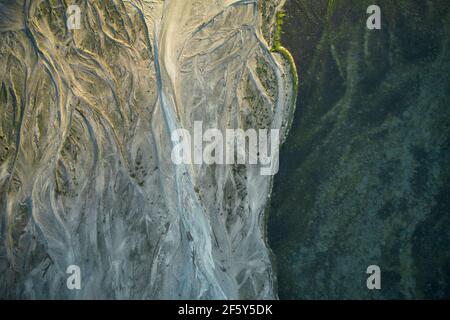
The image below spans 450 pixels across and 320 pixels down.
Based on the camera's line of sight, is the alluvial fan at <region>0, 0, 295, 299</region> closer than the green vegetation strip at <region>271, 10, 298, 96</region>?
Yes

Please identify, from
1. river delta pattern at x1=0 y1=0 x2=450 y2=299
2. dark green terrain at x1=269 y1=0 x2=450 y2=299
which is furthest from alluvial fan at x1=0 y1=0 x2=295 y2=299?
dark green terrain at x1=269 y1=0 x2=450 y2=299

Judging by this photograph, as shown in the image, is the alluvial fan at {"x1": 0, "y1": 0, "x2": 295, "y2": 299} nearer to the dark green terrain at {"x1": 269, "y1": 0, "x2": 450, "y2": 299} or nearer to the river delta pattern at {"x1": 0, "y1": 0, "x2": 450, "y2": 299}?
the river delta pattern at {"x1": 0, "y1": 0, "x2": 450, "y2": 299}

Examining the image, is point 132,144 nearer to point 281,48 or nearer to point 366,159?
point 281,48

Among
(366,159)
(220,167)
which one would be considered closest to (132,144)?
(220,167)

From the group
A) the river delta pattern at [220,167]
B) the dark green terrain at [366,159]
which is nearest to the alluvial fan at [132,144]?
the river delta pattern at [220,167]
